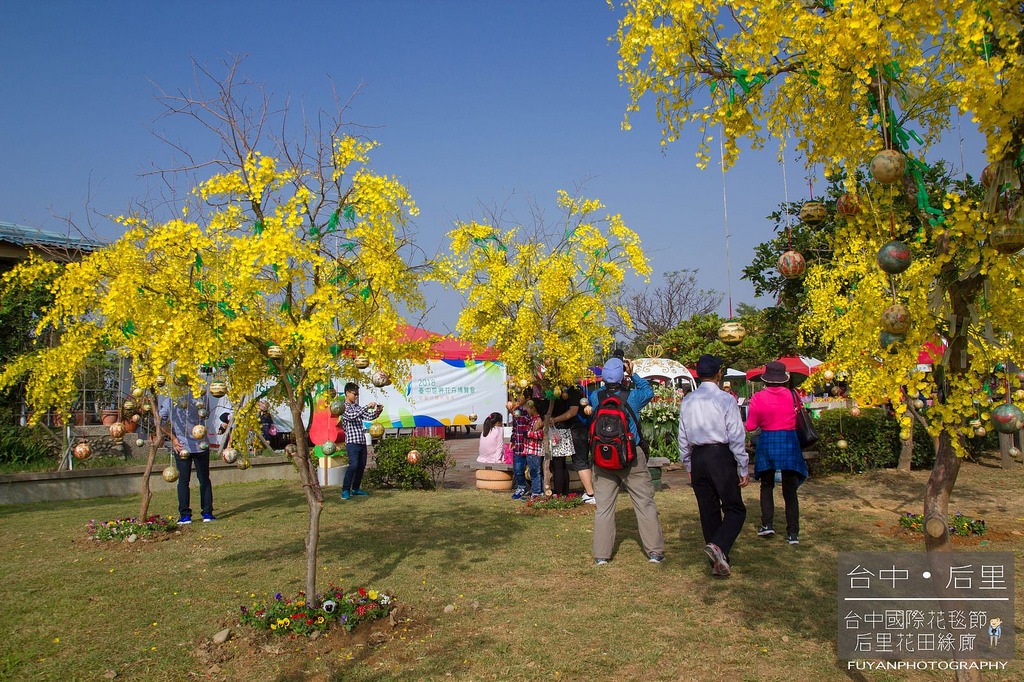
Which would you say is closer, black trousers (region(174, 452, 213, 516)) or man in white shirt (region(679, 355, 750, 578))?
man in white shirt (region(679, 355, 750, 578))

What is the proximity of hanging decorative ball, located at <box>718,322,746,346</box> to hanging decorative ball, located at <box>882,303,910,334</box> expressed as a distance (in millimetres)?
1723

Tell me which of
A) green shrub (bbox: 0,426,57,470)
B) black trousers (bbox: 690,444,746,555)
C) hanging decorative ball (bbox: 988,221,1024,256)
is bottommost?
black trousers (bbox: 690,444,746,555)

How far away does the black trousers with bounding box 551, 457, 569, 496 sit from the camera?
32.1 feet

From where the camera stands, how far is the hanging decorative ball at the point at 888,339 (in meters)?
2.97

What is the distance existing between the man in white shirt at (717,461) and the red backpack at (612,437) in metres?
0.55

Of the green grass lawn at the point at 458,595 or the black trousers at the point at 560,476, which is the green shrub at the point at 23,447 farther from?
the black trousers at the point at 560,476

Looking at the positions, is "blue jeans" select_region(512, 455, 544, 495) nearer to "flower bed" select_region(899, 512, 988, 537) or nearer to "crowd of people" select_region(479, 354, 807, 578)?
"crowd of people" select_region(479, 354, 807, 578)

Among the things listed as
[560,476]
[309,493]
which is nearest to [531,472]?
[560,476]

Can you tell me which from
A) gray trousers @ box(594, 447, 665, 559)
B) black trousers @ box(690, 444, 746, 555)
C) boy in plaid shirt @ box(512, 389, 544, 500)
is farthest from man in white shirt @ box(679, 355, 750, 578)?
boy in plaid shirt @ box(512, 389, 544, 500)

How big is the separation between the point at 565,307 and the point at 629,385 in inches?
75.7

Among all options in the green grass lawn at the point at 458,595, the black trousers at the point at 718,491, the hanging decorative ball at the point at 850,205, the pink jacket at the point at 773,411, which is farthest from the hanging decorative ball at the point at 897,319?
the pink jacket at the point at 773,411

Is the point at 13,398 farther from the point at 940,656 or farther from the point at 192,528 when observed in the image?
the point at 940,656

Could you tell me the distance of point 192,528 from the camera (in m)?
8.20

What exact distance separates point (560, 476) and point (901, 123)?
23.9 feet
